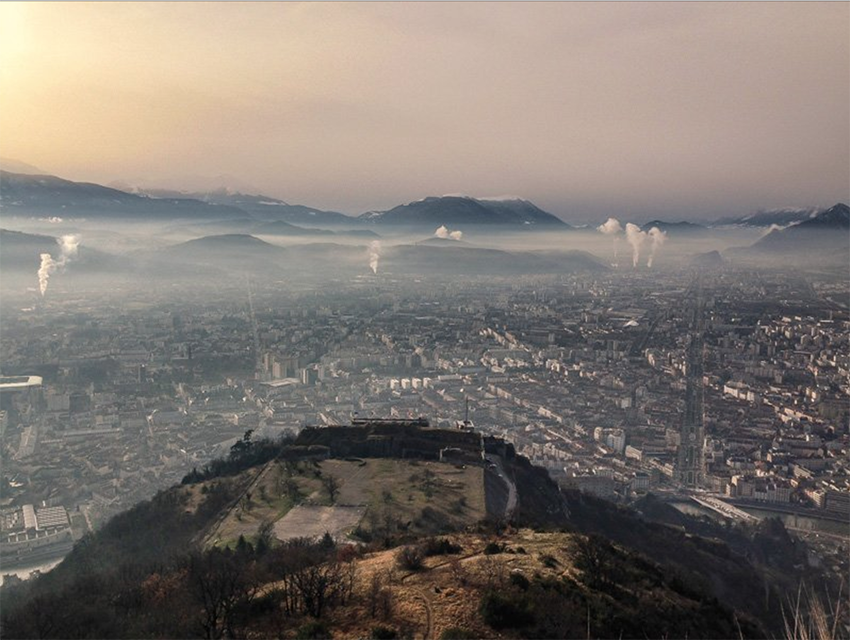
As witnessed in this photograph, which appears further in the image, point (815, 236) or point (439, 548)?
point (815, 236)

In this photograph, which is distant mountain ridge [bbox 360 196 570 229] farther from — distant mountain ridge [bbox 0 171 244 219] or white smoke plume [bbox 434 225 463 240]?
distant mountain ridge [bbox 0 171 244 219]

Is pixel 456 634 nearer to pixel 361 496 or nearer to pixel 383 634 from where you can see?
pixel 383 634

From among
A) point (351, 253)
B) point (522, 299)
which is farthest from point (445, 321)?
point (351, 253)

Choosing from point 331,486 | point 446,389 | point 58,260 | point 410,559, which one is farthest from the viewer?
point 58,260

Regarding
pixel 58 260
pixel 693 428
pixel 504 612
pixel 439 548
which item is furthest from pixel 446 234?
pixel 504 612

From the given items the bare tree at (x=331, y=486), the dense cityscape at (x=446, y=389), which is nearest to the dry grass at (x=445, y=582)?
the bare tree at (x=331, y=486)

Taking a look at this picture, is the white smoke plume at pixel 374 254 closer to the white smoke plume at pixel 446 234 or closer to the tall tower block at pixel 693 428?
the white smoke plume at pixel 446 234
